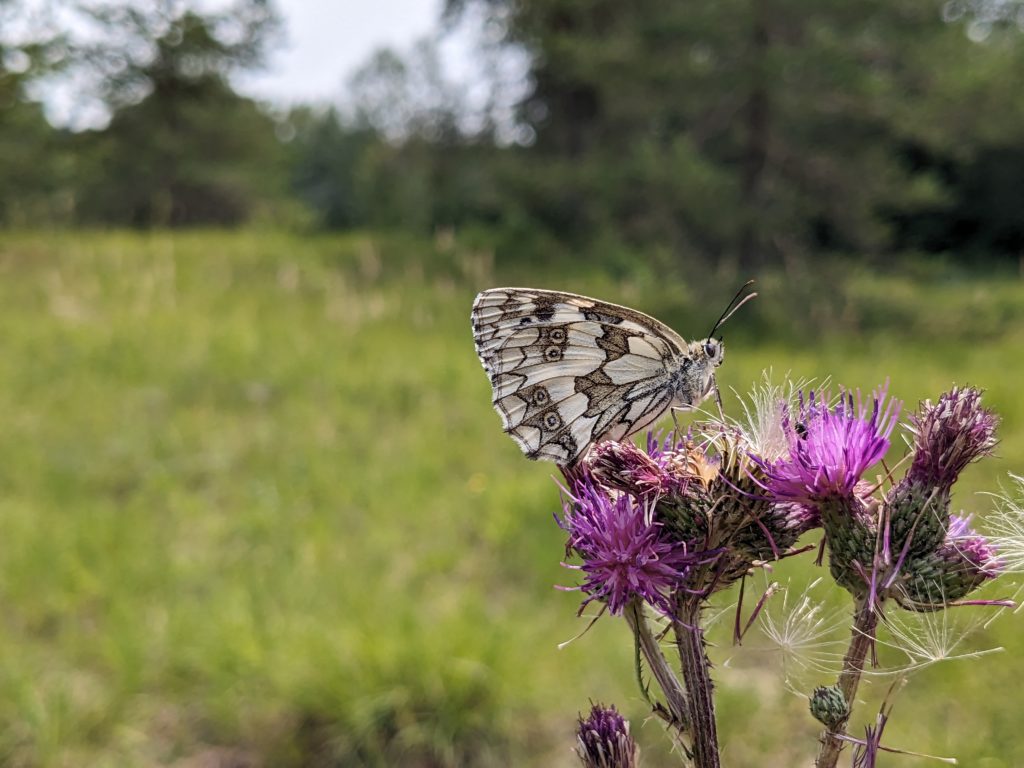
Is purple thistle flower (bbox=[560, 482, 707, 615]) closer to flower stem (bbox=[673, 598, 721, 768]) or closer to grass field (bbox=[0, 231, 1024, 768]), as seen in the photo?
flower stem (bbox=[673, 598, 721, 768])

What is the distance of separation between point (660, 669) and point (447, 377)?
7754mm

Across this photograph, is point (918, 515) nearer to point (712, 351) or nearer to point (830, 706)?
point (830, 706)

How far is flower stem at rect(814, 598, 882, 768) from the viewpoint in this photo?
3.23 feet

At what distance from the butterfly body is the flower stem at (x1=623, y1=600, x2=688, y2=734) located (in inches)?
26.2

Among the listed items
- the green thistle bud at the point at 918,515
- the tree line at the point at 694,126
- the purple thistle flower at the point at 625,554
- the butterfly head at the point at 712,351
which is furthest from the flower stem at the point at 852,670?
the tree line at the point at 694,126

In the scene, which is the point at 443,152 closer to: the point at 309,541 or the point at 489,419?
the point at 489,419

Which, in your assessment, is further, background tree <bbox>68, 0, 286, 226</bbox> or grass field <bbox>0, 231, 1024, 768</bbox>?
background tree <bbox>68, 0, 286, 226</bbox>

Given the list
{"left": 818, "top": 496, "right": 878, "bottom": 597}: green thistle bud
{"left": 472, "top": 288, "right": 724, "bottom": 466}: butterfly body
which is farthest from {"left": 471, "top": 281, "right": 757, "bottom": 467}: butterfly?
{"left": 818, "top": 496, "right": 878, "bottom": 597}: green thistle bud

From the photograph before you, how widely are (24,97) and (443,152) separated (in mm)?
8628

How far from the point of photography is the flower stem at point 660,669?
1.11m

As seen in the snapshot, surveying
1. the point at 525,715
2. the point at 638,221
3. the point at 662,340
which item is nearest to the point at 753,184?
the point at 638,221

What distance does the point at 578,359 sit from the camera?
1.91 metres

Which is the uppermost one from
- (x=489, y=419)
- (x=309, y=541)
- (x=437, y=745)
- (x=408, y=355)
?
(x=408, y=355)

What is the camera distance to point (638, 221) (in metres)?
14.6
